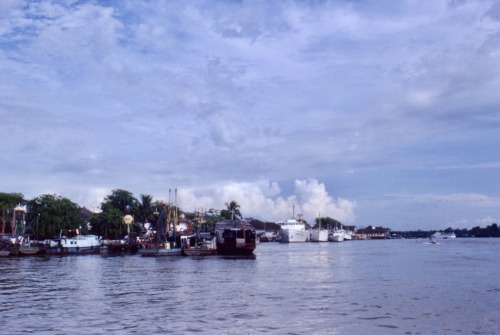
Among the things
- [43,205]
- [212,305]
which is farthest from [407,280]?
[43,205]

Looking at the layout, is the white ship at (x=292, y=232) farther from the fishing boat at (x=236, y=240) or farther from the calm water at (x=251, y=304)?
the calm water at (x=251, y=304)

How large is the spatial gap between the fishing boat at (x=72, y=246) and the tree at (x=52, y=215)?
8579 mm

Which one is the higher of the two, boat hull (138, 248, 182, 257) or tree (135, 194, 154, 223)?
tree (135, 194, 154, 223)

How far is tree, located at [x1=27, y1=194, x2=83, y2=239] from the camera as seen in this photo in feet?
331

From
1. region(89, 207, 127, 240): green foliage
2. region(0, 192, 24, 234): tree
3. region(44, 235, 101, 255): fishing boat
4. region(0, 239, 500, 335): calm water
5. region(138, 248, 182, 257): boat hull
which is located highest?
region(0, 192, 24, 234): tree

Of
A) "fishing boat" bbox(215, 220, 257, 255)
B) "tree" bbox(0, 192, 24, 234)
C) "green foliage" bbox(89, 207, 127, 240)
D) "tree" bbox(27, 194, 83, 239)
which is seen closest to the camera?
"fishing boat" bbox(215, 220, 257, 255)

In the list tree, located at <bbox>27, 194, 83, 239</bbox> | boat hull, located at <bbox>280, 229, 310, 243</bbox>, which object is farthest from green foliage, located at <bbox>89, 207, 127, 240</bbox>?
boat hull, located at <bbox>280, 229, 310, 243</bbox>

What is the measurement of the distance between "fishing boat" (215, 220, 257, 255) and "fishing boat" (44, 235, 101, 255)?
2343cm

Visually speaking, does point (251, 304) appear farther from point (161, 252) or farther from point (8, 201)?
point (8, 201)

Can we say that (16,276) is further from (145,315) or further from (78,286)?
(145,315)

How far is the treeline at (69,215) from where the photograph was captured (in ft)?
321

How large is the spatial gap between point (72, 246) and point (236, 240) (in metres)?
29.0

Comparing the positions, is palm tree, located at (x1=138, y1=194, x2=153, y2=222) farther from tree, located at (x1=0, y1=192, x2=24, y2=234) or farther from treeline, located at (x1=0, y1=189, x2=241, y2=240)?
tree, located at (x1=0, y1=192, x2=24, y2=234)

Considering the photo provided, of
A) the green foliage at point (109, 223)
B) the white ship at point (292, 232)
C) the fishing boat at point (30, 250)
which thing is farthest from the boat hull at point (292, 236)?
the fishing boat at point (30, 250)
